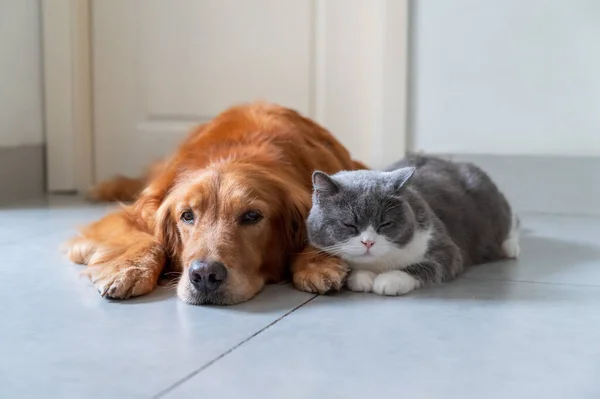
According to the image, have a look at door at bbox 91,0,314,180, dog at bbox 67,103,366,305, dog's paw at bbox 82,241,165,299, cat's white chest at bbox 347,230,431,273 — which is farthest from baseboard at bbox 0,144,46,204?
cat's white chest at bbox 347,230,431,273

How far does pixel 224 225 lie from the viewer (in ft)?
5.68

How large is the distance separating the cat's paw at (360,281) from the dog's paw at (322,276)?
0.02 metres

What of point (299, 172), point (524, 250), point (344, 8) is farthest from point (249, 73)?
point (524, 250)

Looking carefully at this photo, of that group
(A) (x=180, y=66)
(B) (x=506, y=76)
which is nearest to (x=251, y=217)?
(B) (x=506, y=76)

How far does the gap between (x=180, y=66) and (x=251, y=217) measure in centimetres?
187

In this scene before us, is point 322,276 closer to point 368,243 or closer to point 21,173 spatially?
point 368,243

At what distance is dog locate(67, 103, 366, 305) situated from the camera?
5.45 ft

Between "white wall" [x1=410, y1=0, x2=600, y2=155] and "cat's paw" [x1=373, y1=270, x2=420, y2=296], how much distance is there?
1.42 meters

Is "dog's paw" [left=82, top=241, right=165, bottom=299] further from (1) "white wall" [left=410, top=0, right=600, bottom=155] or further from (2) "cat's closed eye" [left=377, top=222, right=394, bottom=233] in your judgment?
(1) "white wall" [left=410, top=0, right=600, bottom=155]

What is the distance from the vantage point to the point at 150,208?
6.67 feet

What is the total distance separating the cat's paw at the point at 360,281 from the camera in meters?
1.72

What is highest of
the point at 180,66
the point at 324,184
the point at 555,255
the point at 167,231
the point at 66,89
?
the point at 180,66

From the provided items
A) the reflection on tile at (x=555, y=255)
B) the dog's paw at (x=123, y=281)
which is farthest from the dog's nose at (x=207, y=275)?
the reflection on tile at (x=555, y=255)

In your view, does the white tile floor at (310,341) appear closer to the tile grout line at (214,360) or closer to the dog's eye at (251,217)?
the tile grout line at (214,360)
